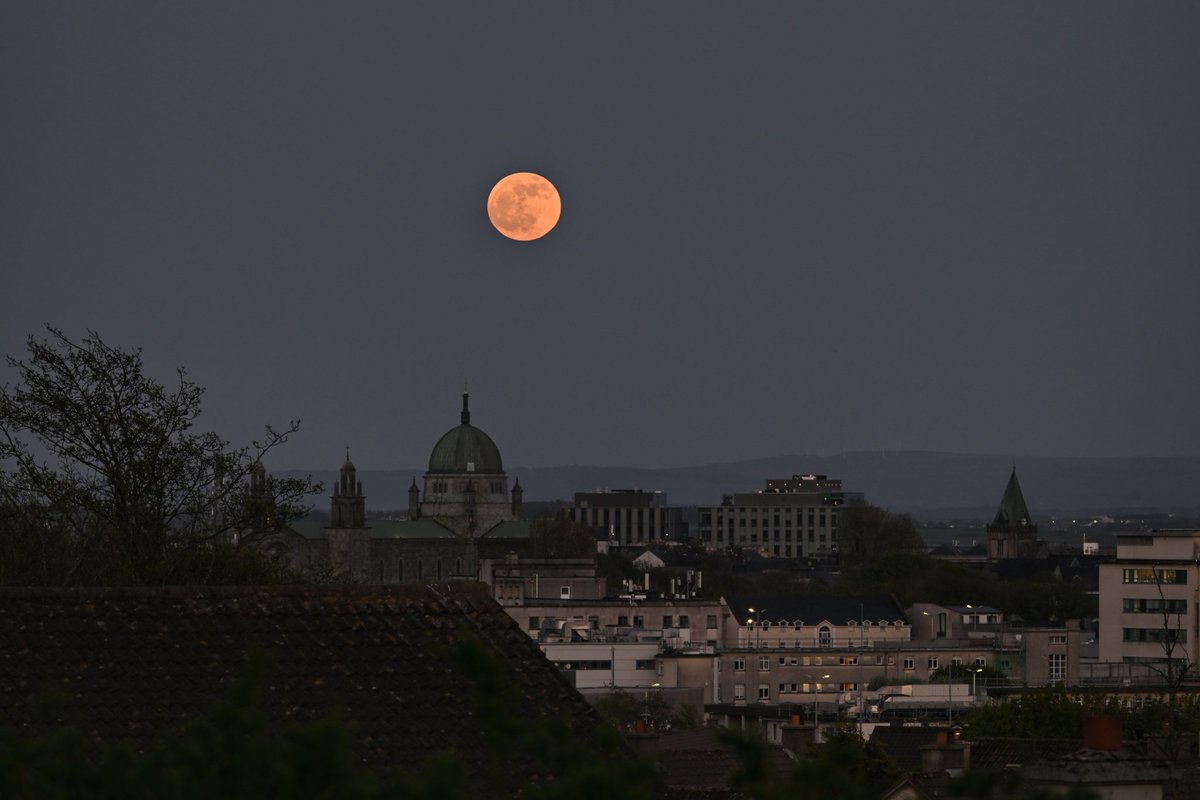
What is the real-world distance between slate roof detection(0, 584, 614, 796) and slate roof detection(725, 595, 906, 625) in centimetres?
8368

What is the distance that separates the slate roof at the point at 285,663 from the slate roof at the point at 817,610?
83.7 m

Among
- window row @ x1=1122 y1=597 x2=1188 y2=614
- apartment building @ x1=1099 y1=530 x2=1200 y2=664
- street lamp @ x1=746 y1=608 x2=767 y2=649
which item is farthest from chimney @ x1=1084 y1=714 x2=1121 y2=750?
street lamp @ x1=746 y1=608 x2=767 y2=649

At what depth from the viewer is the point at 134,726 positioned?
11531 millimetres

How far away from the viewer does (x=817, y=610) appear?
9794 centimetres

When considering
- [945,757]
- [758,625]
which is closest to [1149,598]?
[758,625]

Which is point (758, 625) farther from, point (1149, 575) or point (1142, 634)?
point (1149, 575)

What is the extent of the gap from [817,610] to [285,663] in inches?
3421

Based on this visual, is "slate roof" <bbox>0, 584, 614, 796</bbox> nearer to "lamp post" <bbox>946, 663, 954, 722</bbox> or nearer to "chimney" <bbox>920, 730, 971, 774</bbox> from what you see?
"chimney" <bbox>920, 730, 971, 774</bbox>

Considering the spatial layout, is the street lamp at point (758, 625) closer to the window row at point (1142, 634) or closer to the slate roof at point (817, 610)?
the slate roof at point (817, 610)

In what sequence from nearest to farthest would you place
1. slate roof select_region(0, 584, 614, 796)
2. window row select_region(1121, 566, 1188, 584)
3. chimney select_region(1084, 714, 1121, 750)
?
1. slate roof select_region(0, 584, 614, 796)
2. chimney select_region(1084, 714, 1121, 750)
3. window row select_region(1121, 566, 1188, 584)

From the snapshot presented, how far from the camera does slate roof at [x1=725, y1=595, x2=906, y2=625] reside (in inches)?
3807

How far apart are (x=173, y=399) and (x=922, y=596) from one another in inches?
4107

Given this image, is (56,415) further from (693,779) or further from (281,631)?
(281,631)

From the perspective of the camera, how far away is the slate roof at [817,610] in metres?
→ 96.7
